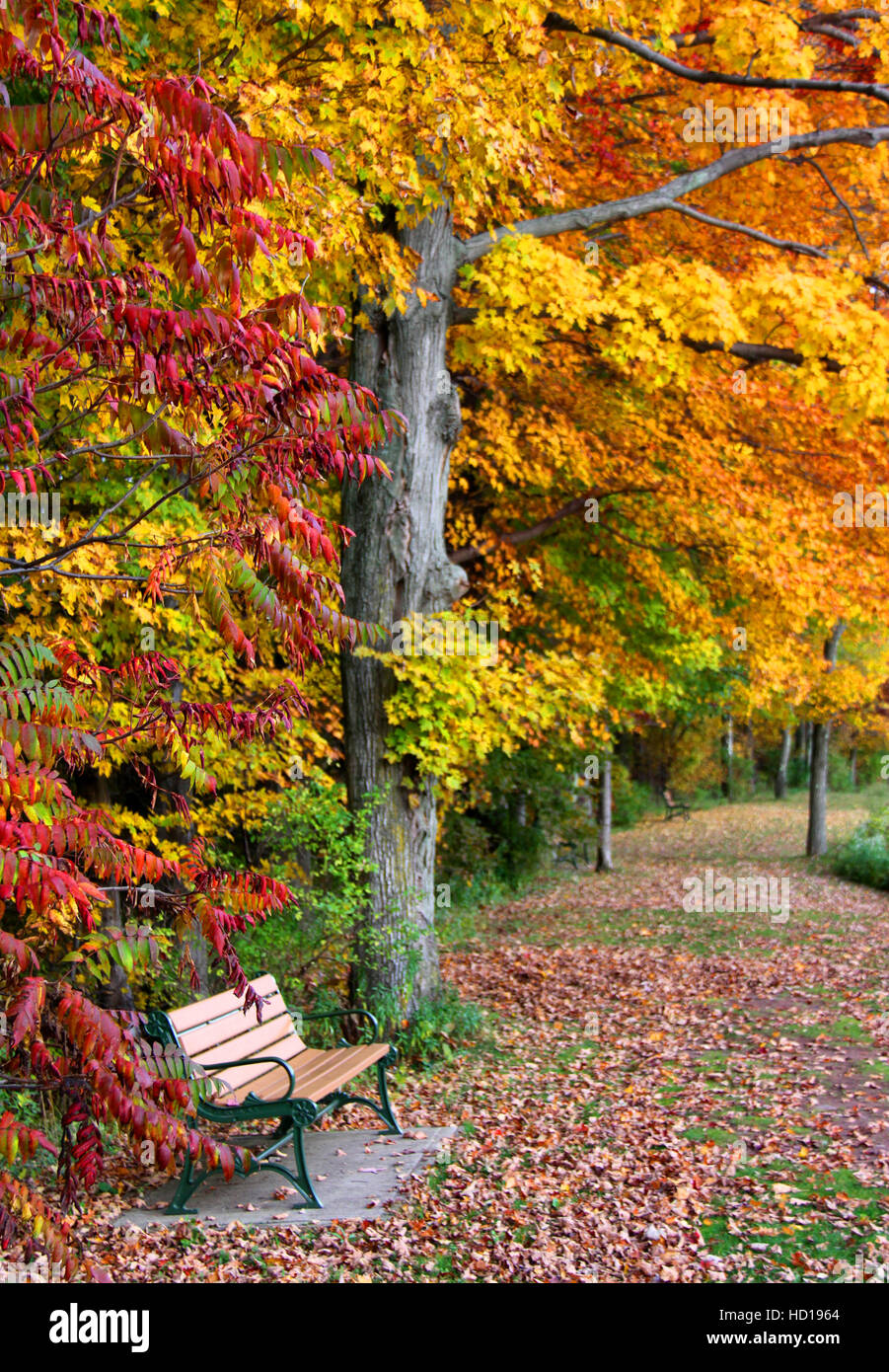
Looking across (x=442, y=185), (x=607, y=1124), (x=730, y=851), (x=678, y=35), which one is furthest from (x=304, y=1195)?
(x=730, y=851)

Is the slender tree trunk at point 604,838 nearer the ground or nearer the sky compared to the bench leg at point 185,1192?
→ nearer the ground

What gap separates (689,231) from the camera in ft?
40.7

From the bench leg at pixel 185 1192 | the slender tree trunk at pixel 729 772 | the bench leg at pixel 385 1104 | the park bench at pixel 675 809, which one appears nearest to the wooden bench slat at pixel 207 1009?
the bench leg at pixel 185 1192

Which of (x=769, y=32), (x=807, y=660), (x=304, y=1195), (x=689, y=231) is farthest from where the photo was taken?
(x=807, y=660)

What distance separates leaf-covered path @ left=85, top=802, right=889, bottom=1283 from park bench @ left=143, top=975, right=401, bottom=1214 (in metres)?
0.40

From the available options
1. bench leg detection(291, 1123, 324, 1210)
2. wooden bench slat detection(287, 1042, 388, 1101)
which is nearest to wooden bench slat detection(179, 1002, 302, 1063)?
wooden bench slat detection(287, 1042, 388, 1101)

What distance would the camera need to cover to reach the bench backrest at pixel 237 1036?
18.3 ft

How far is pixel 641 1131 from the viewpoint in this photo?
21.1 ft

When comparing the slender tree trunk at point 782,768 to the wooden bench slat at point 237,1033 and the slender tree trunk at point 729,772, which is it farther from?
the wooden bench slat at point 237,1033

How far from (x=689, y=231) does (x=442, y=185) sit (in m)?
5.86

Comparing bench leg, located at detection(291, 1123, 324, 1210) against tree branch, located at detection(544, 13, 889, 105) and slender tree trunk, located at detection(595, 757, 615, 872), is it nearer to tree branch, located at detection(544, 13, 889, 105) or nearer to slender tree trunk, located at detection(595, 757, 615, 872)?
tree branch, located at detection(544, 13, 889, 105)

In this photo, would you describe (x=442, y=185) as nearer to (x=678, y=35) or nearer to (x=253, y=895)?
(x=678, y=35)

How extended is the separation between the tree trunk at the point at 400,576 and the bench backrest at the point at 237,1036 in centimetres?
185
